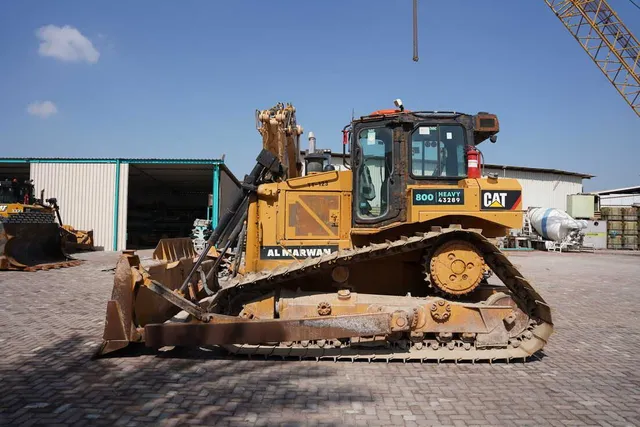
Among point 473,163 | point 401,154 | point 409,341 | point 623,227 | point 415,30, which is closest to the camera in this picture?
point 409,341

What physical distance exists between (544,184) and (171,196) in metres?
35.0

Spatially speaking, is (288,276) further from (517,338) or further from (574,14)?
(574,14)

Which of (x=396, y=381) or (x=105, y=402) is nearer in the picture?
(x=105, y=402)

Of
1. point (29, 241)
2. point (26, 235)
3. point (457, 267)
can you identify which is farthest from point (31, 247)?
point (457, 267)

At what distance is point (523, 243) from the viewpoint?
33.5 m

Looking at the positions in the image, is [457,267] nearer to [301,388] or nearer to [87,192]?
[301,388]

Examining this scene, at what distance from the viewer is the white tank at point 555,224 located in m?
29.7

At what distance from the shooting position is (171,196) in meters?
39.5

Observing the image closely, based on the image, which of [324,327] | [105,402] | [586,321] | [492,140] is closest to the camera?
[105,402]

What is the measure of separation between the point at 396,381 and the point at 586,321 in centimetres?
544

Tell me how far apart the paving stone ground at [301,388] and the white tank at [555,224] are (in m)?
25.6

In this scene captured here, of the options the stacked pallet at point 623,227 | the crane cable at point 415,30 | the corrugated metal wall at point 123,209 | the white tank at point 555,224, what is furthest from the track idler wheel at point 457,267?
the stacked pallet at point 623,227

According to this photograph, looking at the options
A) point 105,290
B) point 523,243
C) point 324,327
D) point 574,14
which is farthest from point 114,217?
point 574,14

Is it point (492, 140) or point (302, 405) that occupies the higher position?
point (492, 140)
